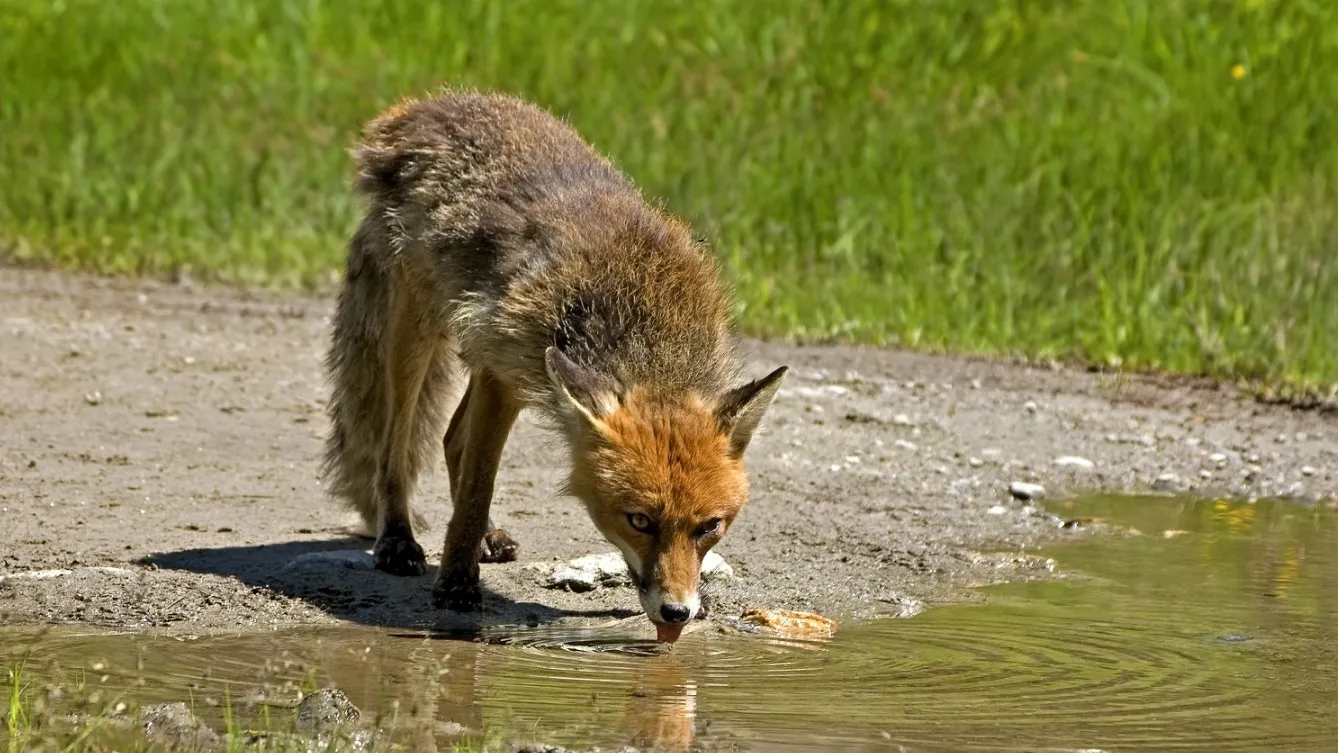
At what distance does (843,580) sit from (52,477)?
10.6 ft

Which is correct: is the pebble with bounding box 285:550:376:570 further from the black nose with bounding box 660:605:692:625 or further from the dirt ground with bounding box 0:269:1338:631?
the black nose with bounding box 660:605:692:625

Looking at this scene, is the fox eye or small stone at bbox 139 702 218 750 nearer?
small stone at bbox 139 702 218 750

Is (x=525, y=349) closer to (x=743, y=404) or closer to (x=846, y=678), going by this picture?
(x=743, y=404)

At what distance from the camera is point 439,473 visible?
8406 mm

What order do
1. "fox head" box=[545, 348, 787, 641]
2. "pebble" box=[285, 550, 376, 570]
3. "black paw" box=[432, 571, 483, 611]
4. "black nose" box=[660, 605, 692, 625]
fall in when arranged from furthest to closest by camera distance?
"pebble" box=[285, 550, 376, 570] < "black paw" box=[432, 571, 483, 611] < "fox head" box=[545, 348, 787, 641] < "black nose" box=[660, 605, 692, 625]

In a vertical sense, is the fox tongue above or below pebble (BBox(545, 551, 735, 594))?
above

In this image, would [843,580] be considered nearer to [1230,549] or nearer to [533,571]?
[533,571]

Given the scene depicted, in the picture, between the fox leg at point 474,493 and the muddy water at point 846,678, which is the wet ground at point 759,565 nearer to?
the muddy water at point 846,678

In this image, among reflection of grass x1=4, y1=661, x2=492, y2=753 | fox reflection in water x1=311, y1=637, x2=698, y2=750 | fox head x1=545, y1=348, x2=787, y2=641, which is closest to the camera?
reflection of grass x1=4, y1=661, x2=492, y2=753

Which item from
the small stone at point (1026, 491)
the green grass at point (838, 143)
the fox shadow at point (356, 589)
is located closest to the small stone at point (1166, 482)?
the small stone at point (1026, 491)

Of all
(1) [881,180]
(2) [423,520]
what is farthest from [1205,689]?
(1) [881,180]

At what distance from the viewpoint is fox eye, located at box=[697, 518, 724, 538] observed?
5473 millimetres

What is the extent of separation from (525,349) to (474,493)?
0.57 m

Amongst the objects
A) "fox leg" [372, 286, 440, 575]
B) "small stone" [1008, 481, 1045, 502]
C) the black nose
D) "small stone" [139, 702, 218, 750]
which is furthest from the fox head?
"small stone" [1008, 481, 1045, 502]
